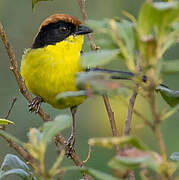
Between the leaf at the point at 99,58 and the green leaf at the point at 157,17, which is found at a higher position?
the green leaf at the point at 157,17

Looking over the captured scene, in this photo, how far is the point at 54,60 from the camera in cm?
352

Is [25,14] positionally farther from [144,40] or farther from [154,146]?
[144,40]

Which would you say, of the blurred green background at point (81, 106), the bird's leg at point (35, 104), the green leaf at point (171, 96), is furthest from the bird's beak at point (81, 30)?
the green leaf at point (171, 96)

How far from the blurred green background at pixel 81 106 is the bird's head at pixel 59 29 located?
0.79m

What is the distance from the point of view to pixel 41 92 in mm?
3527

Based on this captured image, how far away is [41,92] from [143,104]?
1.84 meters

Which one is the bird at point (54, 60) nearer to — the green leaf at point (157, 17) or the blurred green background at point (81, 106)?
the blurred green background at point (81, 106)

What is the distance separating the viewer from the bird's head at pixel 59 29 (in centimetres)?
361

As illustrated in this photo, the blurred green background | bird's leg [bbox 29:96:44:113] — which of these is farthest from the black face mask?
the blurred green background

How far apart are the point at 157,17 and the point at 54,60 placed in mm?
2480

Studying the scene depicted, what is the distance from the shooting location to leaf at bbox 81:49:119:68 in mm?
1107

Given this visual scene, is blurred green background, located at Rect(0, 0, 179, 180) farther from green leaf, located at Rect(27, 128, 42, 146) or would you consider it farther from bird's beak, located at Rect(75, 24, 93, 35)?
green leaf, located at Rect(27, 128, 42, 146)

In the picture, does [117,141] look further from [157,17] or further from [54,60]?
[54,60]

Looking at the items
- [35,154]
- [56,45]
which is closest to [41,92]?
[56,45]
